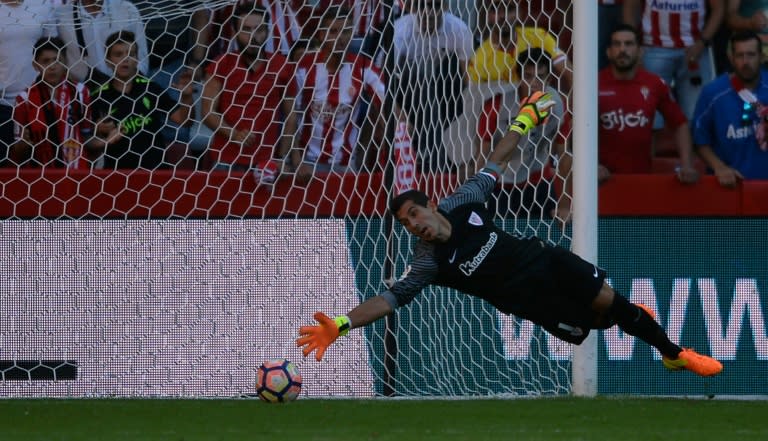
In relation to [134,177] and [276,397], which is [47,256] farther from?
[276,397]

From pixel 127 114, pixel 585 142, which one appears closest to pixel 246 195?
pixel 127 114

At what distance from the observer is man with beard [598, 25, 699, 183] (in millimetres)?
9180

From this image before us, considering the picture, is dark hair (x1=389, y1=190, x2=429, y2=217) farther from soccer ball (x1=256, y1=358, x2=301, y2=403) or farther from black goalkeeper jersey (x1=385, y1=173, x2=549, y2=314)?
soccer ball (x1=256, y1=358, x2=301, y2=403)

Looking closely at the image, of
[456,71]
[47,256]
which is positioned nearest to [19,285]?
[47,256]

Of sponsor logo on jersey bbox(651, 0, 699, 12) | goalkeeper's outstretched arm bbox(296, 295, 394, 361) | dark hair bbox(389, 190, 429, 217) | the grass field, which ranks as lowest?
the grass field

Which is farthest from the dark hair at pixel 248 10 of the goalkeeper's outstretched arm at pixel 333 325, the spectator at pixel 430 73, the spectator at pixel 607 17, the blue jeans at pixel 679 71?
the blue jeans at pixel 679 71

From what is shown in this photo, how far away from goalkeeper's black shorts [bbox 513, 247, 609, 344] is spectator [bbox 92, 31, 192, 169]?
2.91 meters

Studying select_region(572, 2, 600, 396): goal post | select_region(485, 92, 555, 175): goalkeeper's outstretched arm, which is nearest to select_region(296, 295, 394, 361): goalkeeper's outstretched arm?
select_region(485, 92, 555, 175): goalkeeper's outstretched arm

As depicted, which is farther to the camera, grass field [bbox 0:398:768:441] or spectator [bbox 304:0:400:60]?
spectator [bbox 304:0:400:60]

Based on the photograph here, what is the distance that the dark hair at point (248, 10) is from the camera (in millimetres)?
9055

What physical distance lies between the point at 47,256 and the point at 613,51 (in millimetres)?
4211

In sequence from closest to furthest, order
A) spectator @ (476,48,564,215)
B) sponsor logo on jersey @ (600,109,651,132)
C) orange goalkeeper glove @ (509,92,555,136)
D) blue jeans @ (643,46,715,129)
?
orange goalkeeper glove @ (509,92,555,136) < spectator @ (476,48,564,215) < sponsor logo on jersey @ (600,109,651,132) < blue jeans @ (643,46,715,129)

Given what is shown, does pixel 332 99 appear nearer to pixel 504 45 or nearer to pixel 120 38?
pixel 504 45

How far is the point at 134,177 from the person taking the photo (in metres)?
8.71
